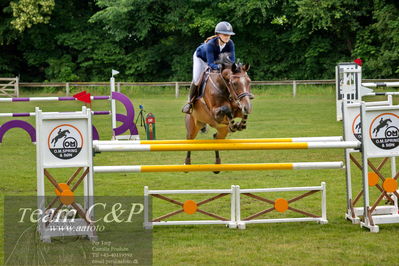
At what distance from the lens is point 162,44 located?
37781 mm

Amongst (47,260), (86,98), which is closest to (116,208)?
(47,260)

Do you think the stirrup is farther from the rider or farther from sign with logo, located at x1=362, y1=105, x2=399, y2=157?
sign with logo, located at x1=362, y1=105, x2=399, y2=157

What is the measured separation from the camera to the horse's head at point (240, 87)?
6.62 metres

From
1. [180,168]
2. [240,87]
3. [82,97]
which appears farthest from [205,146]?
[82,97]

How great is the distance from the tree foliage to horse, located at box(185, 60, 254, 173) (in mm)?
25072

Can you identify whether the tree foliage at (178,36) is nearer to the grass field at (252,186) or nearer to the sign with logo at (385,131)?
the grass field at (252,186)

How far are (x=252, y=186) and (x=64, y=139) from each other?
425 centimetres

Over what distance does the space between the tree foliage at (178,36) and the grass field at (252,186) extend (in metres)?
12.7

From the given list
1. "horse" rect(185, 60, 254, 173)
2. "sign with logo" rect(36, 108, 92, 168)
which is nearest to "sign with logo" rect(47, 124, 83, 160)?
"sign with logo" rect(36, 108, 92, 168)

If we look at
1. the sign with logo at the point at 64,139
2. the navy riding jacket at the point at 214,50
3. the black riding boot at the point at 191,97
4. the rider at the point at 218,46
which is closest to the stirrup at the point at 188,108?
the black riding boot at the point at 191,97

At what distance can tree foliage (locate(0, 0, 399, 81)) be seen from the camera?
3312cm

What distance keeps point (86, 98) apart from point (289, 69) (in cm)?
2368

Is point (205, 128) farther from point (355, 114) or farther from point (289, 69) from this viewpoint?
point (289, 69)

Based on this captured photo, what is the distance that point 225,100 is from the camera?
7309 millimetres
